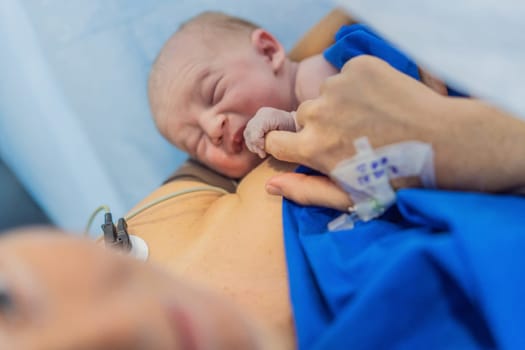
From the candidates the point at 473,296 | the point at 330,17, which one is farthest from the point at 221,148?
the point at 473,296

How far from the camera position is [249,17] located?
141 cm

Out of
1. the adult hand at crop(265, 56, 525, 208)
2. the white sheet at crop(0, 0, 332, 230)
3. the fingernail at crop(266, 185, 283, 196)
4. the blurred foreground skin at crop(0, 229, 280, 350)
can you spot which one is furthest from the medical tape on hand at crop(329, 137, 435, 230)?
the white sheet at crop(0, 0, 332, 230)

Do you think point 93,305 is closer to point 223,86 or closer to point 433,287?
point 433,287

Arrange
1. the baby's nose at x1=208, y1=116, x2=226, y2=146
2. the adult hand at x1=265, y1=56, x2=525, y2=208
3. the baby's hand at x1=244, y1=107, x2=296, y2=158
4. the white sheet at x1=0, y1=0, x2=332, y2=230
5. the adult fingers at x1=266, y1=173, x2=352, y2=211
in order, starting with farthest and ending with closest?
the white sheet at x1=0, y1=0, x2=332, y2=230, the baby's nose at x1=208, y1=116, x2=226, y2=146, the baby's hand at x1=244, y1=107, x2=296, y2=158, the adult fingers at x1=266, y1=173, x2=352, y2=211, the adult hand at x1=265, y1=56, x2=525, y2=208

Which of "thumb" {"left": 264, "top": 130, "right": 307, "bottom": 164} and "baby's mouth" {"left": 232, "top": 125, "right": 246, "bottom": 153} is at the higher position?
"thumb" {"left": 264, "top": 130, "right": 307, "bottom": 164}

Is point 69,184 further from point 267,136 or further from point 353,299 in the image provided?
point 353,299

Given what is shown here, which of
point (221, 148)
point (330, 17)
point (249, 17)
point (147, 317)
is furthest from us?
point (249, 17)

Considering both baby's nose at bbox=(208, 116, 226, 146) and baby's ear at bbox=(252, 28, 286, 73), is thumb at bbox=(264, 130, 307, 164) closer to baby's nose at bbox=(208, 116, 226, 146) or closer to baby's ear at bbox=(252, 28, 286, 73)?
baby's nose at bbox=(208, 116, 226, 146)

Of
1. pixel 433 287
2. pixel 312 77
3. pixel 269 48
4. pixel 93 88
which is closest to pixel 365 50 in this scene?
pixel 312 77

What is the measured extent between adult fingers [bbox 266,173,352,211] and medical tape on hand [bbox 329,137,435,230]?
20 millimetres

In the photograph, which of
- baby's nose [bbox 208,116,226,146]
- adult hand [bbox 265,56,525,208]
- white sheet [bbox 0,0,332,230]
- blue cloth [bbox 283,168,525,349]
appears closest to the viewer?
blue cloth [bbox 283,168,525,349]

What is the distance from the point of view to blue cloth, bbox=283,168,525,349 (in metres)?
0.57

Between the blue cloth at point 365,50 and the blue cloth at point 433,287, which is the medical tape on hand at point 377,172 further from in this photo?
the blue cloth at point 365,50

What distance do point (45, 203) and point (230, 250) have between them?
83 centimetres
